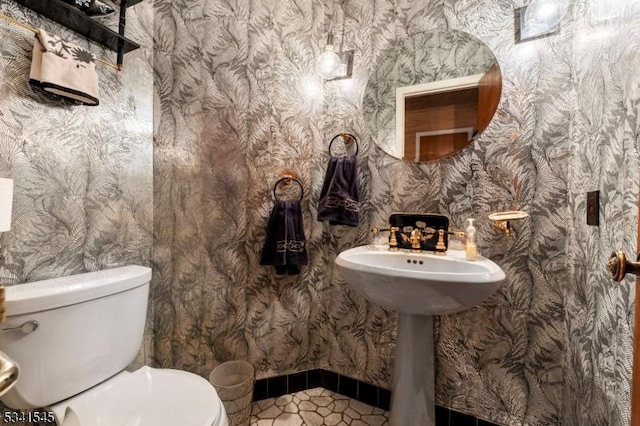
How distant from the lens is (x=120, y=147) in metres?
1.25

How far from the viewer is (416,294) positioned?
1.00 metres

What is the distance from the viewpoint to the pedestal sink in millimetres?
957

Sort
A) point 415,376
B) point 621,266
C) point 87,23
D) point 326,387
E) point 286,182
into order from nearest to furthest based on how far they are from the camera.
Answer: point 621,266 < point 87,23 < point 415,376 < point 286,182 < point 326,387

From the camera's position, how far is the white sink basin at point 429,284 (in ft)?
3.09

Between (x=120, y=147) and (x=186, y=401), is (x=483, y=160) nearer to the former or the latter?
(x=186, y=401)

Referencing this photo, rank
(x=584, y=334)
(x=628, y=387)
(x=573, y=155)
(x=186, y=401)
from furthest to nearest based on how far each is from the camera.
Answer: (x=573, y=155) → (x=584, y=334) → (x=186, y=401) → (x=628, y=387)

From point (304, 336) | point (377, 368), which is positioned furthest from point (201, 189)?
point (377, 368)

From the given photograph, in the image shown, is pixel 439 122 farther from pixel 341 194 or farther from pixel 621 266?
pixel 621 266

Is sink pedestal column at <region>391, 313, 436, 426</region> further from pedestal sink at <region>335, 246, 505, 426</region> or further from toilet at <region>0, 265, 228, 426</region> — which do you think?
toilet at <region>0, 265, 228, 426</region>

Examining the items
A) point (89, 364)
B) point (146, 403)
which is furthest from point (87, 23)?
point (146, 403)

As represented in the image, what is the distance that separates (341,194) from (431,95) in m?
0.66

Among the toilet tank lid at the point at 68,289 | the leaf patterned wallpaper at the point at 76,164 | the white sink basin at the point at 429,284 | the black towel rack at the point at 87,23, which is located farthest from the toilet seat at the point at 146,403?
the black towel rack at the point at 87,23

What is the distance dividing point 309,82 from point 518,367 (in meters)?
1.72

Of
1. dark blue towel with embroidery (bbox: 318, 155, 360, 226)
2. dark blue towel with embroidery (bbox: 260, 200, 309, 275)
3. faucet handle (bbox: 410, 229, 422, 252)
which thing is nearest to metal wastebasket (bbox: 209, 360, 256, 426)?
dark blue towel with embroidery (bbox: 260, 200, 309, 275)
